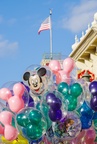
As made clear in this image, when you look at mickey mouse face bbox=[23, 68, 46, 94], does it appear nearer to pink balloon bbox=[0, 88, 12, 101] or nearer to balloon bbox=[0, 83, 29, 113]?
balloon bbox=[0, 83, 29, 113]

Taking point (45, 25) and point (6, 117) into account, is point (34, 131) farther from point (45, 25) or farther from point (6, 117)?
point (45, 25)

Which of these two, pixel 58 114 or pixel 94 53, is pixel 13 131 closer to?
pixel 58 114

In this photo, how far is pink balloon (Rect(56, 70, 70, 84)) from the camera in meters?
→ 13.6

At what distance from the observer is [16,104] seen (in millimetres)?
13539

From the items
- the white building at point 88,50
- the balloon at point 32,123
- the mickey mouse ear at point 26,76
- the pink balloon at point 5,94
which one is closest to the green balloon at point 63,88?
the balloon at point 32,123

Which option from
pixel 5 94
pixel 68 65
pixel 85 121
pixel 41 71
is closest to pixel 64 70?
pixel 68 65

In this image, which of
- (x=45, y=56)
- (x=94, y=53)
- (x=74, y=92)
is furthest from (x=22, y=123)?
(x=45, y=56)

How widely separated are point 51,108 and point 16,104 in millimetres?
1147

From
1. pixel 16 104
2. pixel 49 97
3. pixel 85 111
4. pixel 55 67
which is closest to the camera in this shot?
pixel 49 97

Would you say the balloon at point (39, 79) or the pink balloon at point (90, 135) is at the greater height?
the balloon at point (39, 79)

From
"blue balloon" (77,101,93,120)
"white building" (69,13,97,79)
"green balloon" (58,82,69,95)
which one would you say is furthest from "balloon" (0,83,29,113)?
"white building" (69,13,97,79)

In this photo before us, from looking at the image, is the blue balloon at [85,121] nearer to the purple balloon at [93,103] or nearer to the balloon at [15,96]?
the purple balloon at [93,103]

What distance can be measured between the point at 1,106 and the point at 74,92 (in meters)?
2.09

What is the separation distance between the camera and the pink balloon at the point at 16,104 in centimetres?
1354
